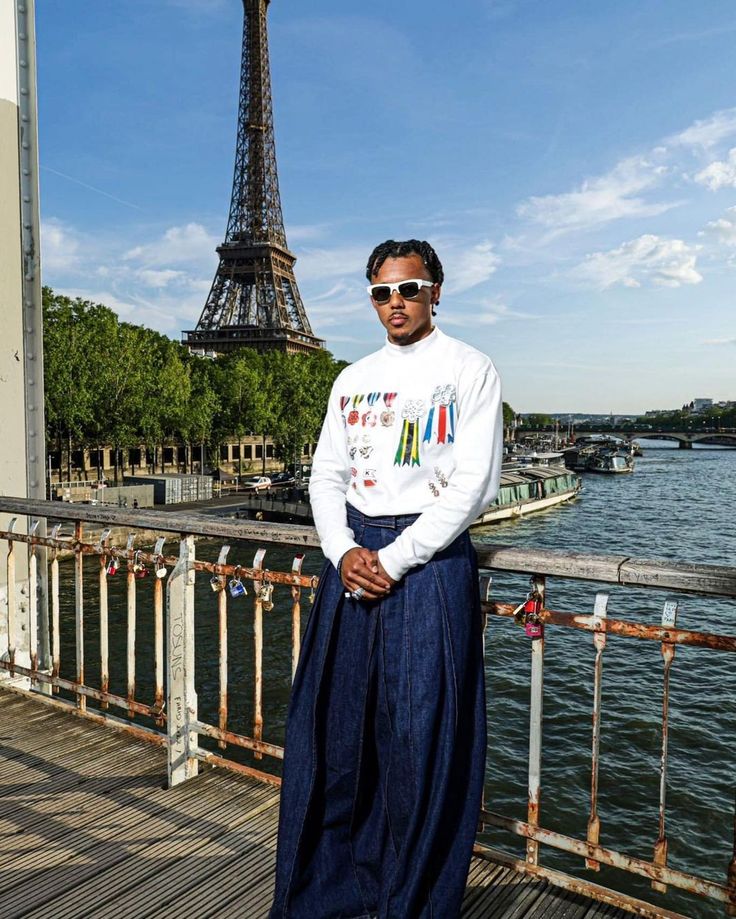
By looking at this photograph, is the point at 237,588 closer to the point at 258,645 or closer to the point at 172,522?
the point at 258,645

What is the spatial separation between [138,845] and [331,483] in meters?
2.01

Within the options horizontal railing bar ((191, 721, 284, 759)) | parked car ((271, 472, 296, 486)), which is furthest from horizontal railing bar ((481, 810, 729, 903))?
parked car ((271, 472, 296, 486))

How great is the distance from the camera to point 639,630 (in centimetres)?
263

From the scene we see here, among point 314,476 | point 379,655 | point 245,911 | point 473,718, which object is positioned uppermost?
point 314,476

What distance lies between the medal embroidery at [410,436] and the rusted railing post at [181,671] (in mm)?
1825

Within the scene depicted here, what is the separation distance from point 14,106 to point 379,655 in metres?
5.37

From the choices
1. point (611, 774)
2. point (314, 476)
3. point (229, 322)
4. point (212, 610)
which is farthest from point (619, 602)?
point (229, 322)

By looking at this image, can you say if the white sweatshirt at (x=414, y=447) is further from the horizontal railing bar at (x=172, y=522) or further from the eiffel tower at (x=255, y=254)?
the eiffel tower at (x=255, y=254)

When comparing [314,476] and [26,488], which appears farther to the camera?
[26,488]

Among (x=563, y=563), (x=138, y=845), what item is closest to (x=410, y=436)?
(x=563, y=563)

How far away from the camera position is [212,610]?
22.9m

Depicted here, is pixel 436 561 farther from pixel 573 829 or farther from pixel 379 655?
pixel 573 829

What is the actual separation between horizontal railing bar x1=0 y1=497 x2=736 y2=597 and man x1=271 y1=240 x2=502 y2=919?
11.3 inches

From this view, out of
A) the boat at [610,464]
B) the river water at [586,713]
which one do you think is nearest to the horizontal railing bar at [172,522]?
the river water at [586,713]
